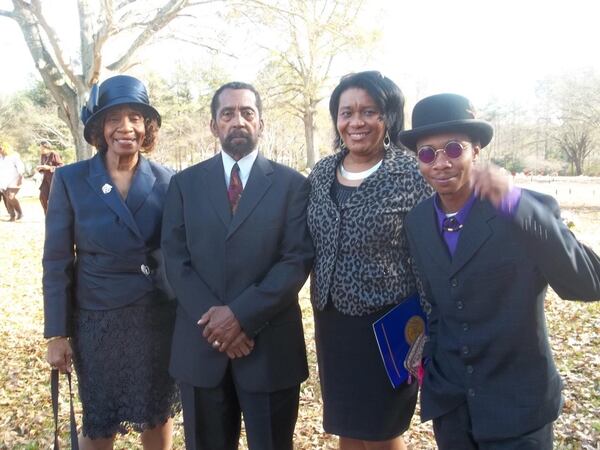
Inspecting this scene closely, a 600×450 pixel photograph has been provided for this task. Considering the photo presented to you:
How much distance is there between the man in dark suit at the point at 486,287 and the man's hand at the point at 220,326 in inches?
37.1

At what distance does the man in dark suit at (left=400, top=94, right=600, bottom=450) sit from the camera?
6.56ft

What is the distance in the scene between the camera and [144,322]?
303 centimetres

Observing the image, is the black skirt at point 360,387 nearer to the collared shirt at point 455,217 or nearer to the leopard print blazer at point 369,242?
the leopard print blazer at point 369,242

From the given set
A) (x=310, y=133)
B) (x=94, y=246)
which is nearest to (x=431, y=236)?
(x=94, y=246)

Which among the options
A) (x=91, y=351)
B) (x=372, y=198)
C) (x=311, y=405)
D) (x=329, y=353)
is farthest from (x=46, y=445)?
(x=372, y=198)

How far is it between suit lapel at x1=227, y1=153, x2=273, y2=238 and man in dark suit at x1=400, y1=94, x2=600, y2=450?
0.81m

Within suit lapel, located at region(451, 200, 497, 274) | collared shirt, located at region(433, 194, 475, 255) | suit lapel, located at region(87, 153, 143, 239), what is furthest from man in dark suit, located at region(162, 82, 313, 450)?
suit lapel, located at region(451, 200, 497, 274)

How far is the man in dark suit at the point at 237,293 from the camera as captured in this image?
2674mm

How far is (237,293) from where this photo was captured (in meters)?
2.72

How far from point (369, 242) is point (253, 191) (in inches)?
25.5

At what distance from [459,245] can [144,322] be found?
1780 mm

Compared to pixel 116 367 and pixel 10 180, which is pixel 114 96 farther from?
pixel 10 180

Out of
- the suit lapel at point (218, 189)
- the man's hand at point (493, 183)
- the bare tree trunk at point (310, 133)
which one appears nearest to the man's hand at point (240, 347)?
the suit lapel at point (218, 189)

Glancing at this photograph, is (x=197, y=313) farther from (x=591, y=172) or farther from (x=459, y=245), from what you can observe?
(x=591, y=172)
